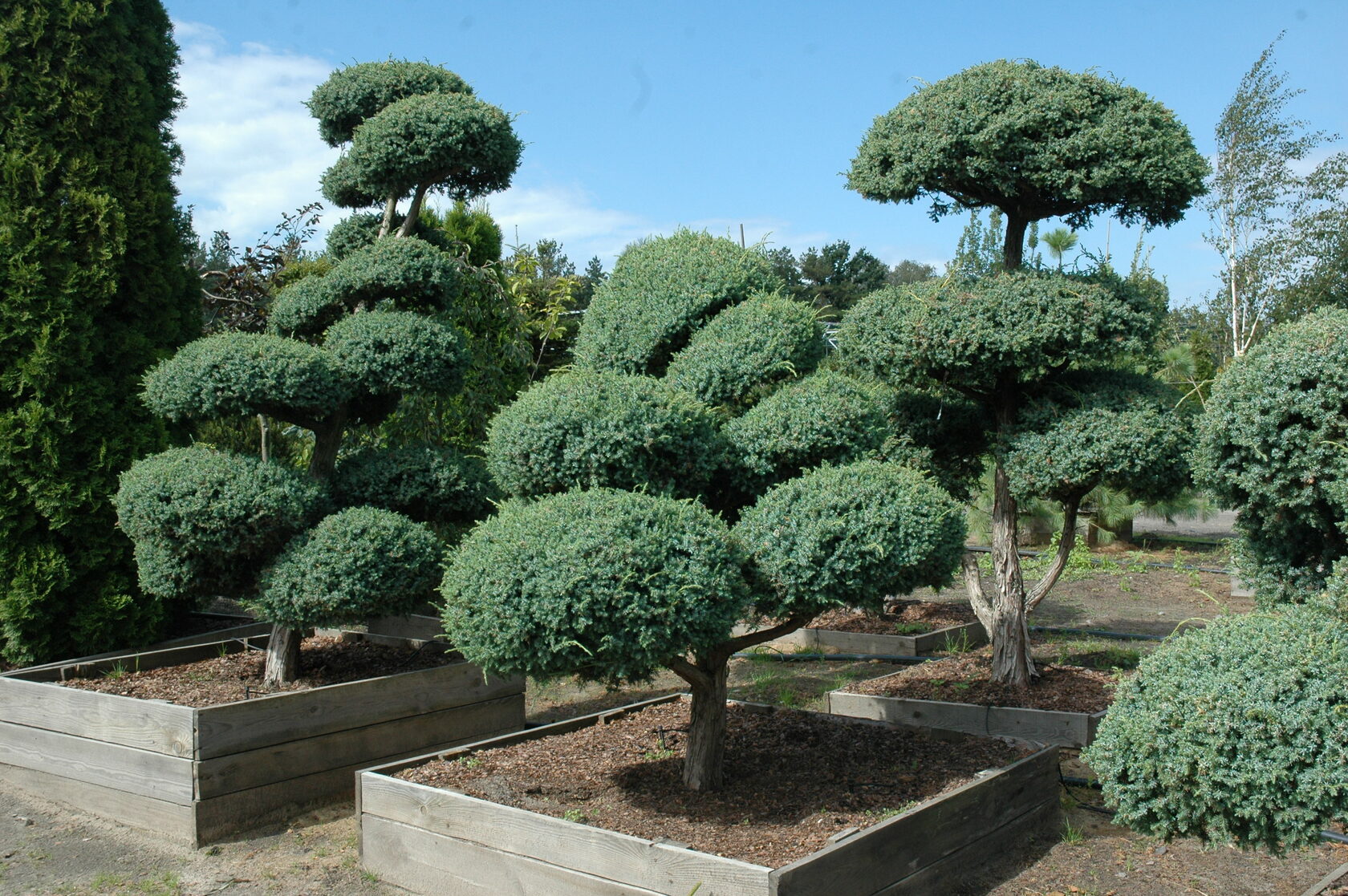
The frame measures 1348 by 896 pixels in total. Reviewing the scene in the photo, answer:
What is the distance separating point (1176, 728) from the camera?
309cm

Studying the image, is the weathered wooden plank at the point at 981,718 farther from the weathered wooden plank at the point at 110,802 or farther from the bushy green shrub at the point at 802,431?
the weathered wooden plank at the point at 110,802

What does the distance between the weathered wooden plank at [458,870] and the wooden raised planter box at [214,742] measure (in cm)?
83

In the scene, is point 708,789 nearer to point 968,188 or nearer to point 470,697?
point 470,697

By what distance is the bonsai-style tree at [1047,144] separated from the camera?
491cm

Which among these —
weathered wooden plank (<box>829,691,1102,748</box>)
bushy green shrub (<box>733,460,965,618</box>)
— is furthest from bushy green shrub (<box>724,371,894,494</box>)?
weathered wooden plank (<box>829,691,1102,748</box>)

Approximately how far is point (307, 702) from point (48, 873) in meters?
1.22

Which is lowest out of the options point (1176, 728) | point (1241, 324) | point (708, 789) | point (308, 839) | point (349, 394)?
point (308, 839)

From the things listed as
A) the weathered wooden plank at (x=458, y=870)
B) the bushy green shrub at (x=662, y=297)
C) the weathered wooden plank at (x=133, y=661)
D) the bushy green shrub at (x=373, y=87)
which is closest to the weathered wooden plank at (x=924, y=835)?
the weathered wooden plank at (x=458, y=870)

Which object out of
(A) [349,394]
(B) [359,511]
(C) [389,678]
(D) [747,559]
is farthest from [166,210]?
(D) [747,559]

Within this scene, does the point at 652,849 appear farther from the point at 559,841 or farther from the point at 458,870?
the point at 458,870

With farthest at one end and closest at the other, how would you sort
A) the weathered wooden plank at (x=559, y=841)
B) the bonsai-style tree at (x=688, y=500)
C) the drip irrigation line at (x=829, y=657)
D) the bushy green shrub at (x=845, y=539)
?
the drip irrigation line at (x=829, y=657) → the bushy green shrub at (x=845, y=539) → the bonsai-style tree at (x=688, y=500) → the weathered wooden plank at (x=559, y=841)

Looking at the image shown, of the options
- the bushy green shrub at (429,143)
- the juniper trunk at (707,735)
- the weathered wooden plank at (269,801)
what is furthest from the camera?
the bushy green shrub at (429,143)

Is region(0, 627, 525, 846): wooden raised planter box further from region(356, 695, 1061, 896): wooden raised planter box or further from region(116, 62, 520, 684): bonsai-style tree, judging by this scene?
region(356, 695, 1061, 896): wooden raised planter box

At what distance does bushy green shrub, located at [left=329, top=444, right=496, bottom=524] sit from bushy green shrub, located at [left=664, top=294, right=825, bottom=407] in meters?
1.72
